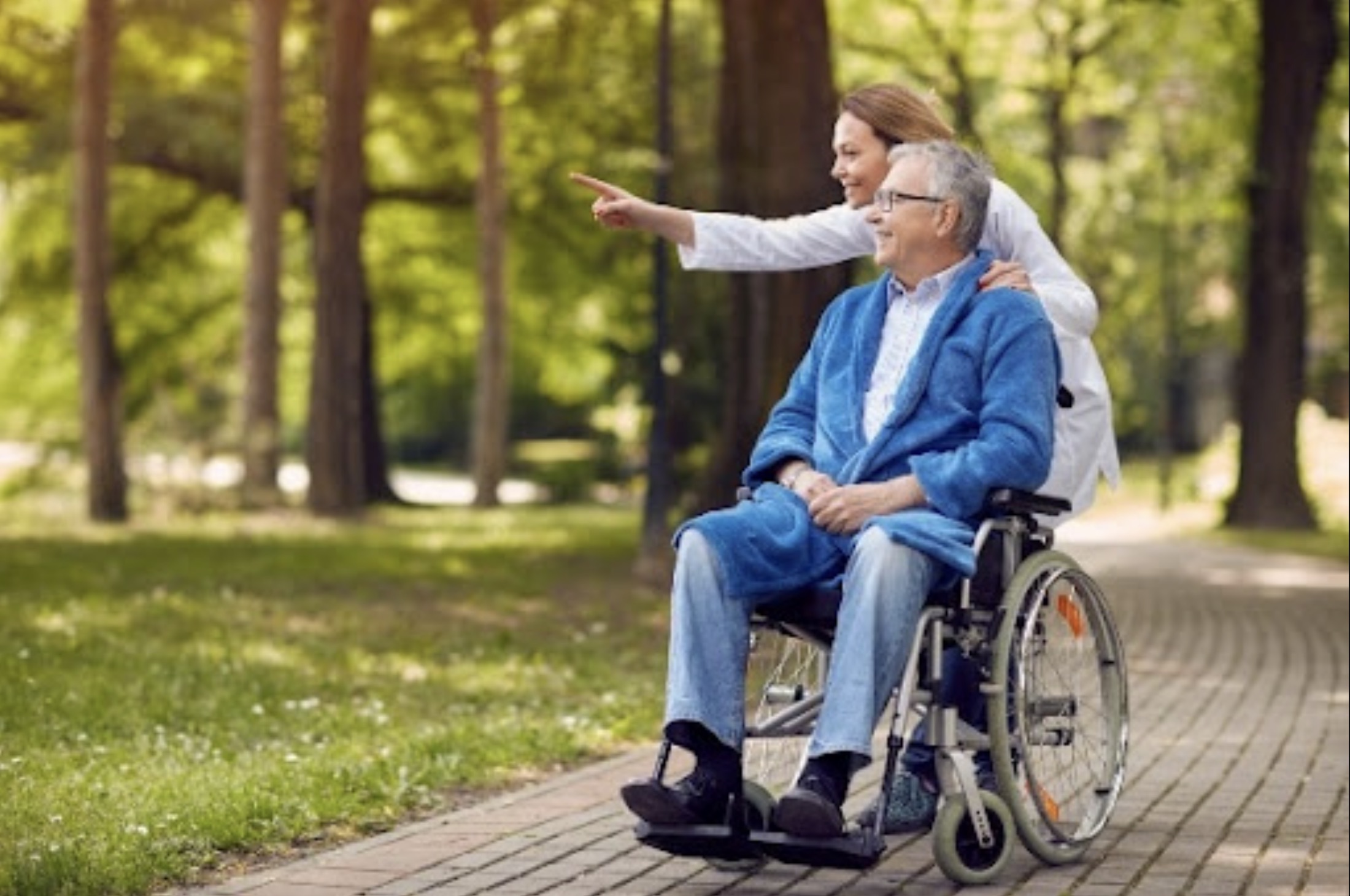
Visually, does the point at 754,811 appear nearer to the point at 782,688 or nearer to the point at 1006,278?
the point at 782,688

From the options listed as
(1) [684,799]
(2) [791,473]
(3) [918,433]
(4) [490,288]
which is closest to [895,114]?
(3) [918,433]

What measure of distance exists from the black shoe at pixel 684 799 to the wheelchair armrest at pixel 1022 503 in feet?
2.93

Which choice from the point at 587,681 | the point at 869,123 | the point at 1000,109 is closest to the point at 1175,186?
the point at 1000,109

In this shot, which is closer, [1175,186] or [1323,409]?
[1175,186]

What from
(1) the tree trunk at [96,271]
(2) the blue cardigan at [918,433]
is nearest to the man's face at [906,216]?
(2) the blue cardigan at [918,433]

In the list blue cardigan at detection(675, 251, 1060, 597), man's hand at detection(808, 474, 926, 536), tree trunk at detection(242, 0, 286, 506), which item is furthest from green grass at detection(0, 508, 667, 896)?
tree trunk at detection(242, 0, 286, 506)

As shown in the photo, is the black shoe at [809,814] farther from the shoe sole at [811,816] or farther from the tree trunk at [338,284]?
the tree trunk at [338,284]

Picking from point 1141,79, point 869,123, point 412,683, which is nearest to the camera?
point 869,123

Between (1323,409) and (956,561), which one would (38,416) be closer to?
(1323,409)

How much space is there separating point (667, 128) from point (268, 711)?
25.6ft

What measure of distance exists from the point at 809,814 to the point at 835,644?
400 mm

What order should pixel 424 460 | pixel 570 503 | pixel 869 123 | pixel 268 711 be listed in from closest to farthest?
pixel 869 123
pixel 268 711
pixel 570 503
pixel 424 460

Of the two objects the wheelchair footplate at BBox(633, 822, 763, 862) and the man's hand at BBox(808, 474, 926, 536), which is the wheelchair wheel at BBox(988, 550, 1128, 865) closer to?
the man's hand at BBox(808, 474, 926, 536)

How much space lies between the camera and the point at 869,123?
278 inches
